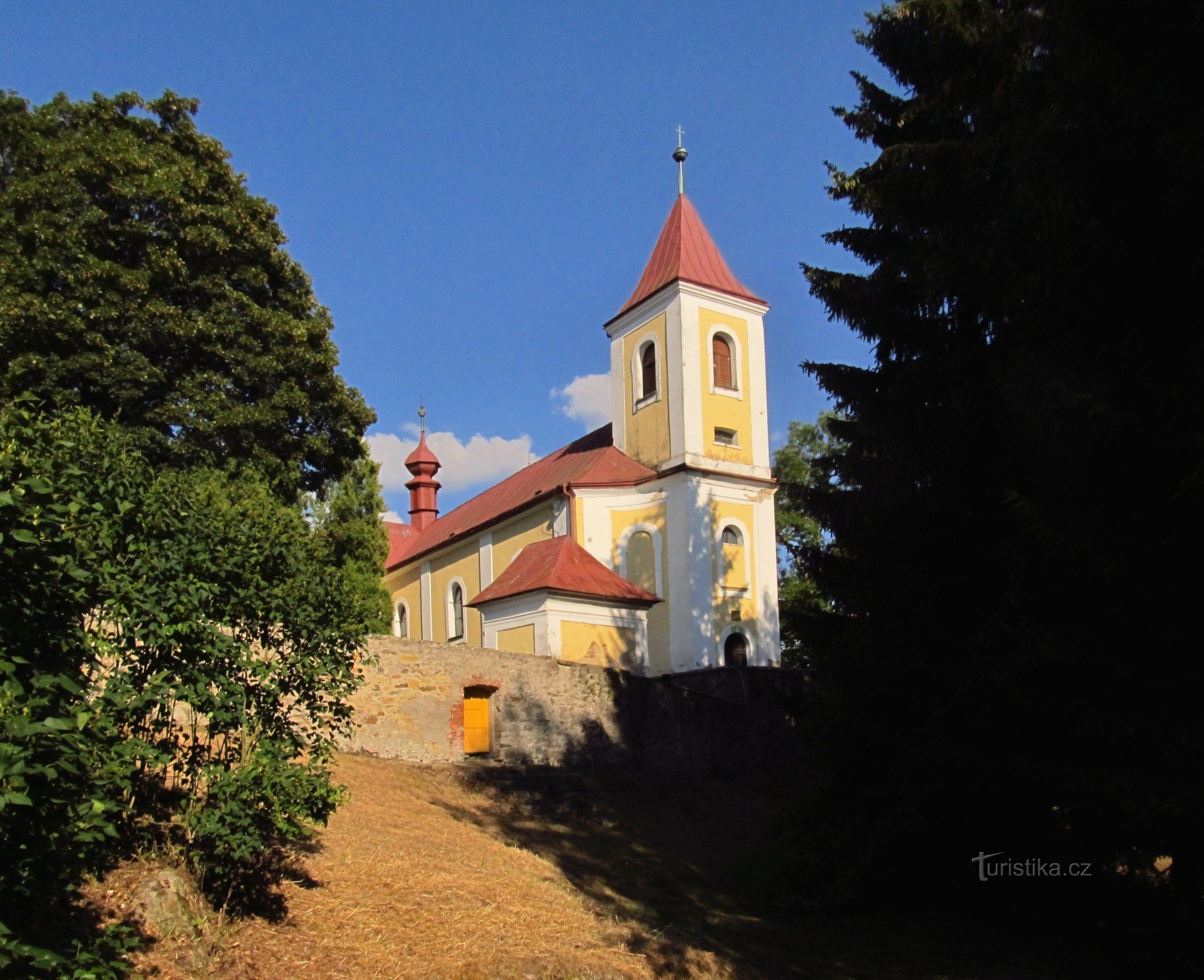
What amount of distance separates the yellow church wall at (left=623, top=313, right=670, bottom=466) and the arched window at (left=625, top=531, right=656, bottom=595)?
2045mm

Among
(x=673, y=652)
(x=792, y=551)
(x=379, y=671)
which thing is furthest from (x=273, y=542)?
(x=673, y=652)

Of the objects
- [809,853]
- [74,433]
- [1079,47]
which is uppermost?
[1079,47]

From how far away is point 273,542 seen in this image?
7.52 metres

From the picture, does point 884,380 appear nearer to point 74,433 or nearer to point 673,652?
point 74,433

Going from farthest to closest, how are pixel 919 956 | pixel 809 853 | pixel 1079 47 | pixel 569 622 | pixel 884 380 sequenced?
pixel 569 622
pixel 884 380
pixel 809 853
pixel 919 956
pixel 1079 47

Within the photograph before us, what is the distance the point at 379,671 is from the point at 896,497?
324 inches

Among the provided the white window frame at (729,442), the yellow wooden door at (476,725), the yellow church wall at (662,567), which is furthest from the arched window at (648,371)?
the yellow wooden door at (476,725)

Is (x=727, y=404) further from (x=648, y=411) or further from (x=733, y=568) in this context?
(x=733, y=568)

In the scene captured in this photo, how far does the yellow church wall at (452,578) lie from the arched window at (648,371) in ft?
25.6

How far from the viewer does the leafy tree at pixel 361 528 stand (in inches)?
949

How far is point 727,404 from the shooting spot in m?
27.4

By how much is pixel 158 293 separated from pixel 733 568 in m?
14.5

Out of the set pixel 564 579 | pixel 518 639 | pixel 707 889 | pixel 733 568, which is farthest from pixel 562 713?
pixel 733 568

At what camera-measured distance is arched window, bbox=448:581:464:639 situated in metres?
33.6
